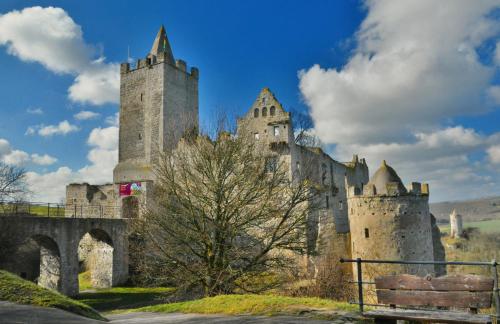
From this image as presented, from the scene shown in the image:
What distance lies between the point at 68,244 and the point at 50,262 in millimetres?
1608

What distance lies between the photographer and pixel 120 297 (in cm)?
2503

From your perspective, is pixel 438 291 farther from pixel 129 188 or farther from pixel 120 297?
pixel 129 188

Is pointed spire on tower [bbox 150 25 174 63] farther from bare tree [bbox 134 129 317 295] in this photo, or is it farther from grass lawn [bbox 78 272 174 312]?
bare tree [bbox 134 129 317 295]

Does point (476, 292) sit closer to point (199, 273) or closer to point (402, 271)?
point (199, 273)

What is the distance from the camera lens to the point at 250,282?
1595 centimetres

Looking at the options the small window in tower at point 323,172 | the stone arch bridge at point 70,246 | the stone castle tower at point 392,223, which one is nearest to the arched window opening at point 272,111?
the small window in tower at point 323,172

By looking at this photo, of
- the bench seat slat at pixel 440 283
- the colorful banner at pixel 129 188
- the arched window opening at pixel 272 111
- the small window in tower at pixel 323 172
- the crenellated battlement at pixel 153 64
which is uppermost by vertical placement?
the crenellated battlement at pixel 153 64

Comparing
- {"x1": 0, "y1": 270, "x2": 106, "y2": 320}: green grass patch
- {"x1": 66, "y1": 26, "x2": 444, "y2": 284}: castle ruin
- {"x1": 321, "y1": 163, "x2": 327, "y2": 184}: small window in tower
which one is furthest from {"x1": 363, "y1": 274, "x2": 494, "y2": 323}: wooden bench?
{"x1": 321, "y1": 163, "x2": 327, "y2": 184}: small window in tower

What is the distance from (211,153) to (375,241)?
38.7 ft

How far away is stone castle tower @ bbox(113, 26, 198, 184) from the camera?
4112cm

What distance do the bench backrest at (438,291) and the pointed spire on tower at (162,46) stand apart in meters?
40.1

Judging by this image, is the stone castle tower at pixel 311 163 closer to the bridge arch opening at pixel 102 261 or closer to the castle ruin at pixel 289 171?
the castle ruin at pixel 289 171

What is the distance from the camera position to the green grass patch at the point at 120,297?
21547 millimetres

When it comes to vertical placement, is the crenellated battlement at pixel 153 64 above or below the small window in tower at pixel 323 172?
above
